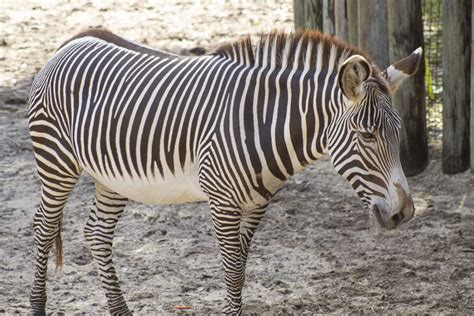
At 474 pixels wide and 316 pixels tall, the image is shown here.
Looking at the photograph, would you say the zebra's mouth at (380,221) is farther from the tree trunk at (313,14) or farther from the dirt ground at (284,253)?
the tree trunk at (313,14)

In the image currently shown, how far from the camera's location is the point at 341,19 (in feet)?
30.5

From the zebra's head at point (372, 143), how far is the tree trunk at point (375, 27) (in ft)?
11.6

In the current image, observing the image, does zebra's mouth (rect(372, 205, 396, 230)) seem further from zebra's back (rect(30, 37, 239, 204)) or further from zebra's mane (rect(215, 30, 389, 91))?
zebra's back (rect(30, 37, 239, 204))

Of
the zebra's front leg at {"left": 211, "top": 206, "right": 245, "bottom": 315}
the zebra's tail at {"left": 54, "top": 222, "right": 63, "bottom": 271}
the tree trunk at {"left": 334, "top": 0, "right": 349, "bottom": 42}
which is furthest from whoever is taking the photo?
the tree trunk at {"left": 334, "top": 0, "right": 349, "bottom": 42}

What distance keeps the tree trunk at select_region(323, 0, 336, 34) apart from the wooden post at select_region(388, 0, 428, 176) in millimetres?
1421

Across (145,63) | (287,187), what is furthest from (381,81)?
(287,187)

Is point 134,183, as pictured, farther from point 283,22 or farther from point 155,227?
point 283,22

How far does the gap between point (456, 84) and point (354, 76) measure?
3683 millimetres

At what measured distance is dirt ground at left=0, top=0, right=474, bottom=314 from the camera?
21.3ft

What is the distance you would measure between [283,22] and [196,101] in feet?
23.7

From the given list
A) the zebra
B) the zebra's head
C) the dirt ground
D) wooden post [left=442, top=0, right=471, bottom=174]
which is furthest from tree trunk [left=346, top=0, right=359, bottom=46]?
the zebra's head

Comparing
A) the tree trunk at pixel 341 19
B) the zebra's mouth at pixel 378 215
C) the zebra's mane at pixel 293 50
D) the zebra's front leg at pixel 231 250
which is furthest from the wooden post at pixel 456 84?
the zebra's mouth at pixel 378 215

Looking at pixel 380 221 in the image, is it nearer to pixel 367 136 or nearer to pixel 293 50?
pixel 367 136

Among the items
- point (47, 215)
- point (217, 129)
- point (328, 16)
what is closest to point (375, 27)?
point (328, 16)
